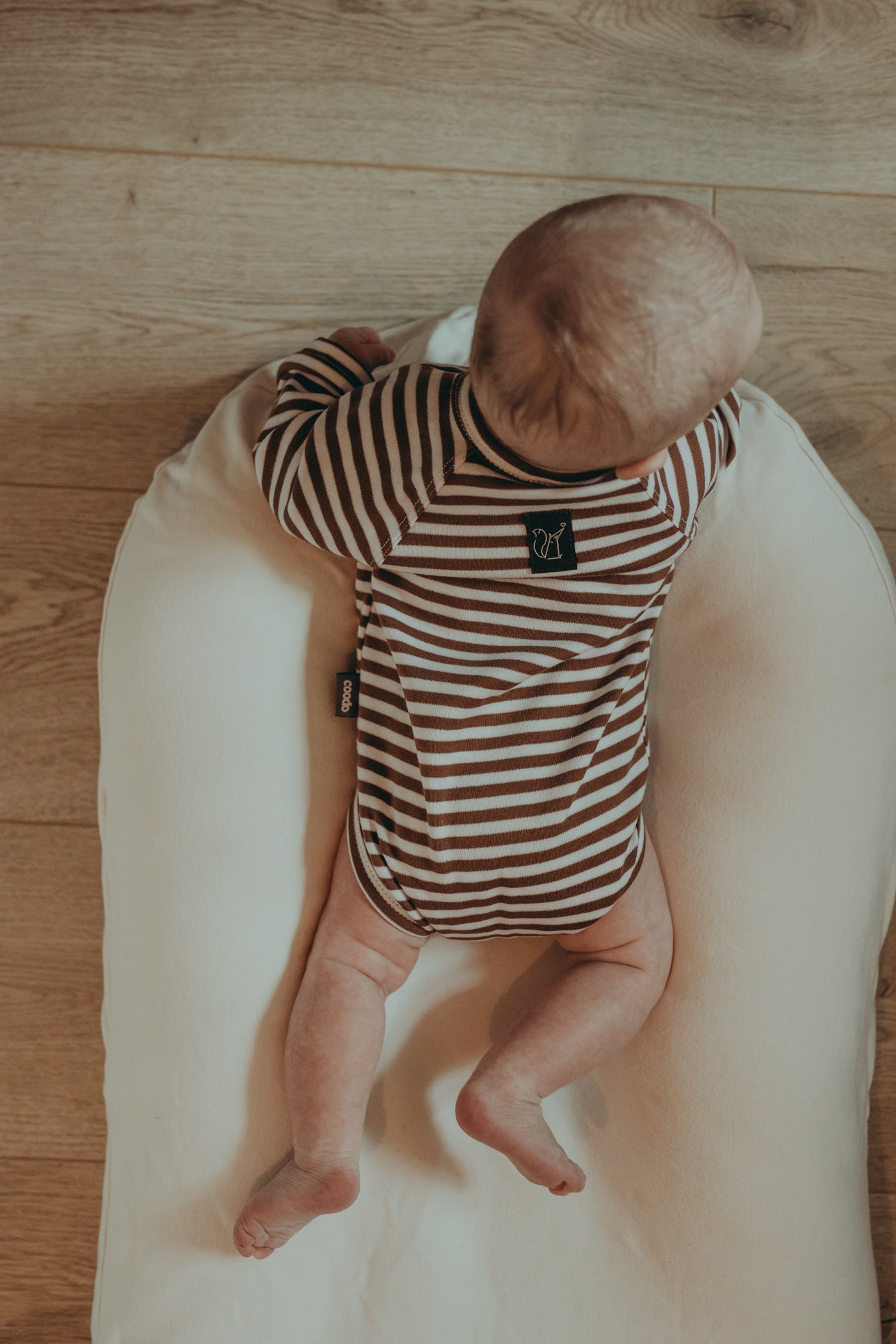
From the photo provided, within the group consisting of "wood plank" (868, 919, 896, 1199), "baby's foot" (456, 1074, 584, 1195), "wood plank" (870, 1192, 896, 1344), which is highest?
"baby's foot" (456, 1074, 584, 1195)

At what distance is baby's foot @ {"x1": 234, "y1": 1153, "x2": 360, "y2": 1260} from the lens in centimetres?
84

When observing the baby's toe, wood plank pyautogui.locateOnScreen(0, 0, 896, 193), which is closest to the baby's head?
wood plank pyautogui.locateOnScreen(0, 0, 896, 193)

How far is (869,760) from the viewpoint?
915 millimetres

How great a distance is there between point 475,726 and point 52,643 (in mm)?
551

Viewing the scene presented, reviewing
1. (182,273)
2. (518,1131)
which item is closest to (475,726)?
(518,1131)

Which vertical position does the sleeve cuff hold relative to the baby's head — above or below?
below

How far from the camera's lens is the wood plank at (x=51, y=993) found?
3.72ft

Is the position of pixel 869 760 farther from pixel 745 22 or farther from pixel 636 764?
pixel 745 22

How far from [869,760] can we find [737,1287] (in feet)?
1.61

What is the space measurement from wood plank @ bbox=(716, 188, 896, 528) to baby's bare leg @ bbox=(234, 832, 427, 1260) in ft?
2.36

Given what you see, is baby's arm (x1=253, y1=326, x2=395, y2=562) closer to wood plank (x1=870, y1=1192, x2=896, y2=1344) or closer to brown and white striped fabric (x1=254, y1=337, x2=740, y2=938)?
brown and white striped fabric (x1=254, y1=337, x2=740, y2=938)

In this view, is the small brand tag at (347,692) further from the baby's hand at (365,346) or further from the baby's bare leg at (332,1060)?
the baby's hand at (365,346)

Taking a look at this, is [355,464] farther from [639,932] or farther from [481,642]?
[639,932]

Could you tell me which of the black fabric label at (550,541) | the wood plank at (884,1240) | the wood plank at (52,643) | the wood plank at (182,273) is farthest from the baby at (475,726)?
the wood plank at (884,1240)
